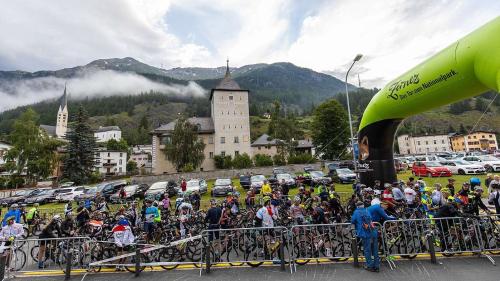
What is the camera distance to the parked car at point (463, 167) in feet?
79.0

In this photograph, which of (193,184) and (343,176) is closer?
(343,176)

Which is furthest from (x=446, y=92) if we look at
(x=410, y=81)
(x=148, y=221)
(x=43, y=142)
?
(x=43, y=142)

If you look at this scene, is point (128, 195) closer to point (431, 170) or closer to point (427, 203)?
point (427, 203)

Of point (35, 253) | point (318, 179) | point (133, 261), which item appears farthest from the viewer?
point (318, 179)

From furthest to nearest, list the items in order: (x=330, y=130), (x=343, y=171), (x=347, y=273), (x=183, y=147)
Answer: (x=330, y=130)
(x=183, y=147)
(x=343, y=171)
(x=347, y=273)

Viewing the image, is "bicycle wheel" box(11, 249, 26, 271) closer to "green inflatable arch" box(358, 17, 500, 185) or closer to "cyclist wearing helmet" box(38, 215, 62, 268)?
"cyclist wearing helmet" box(38, 215, 62, 268)

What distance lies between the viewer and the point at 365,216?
7.30 metres

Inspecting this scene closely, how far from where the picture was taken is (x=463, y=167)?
24547mm

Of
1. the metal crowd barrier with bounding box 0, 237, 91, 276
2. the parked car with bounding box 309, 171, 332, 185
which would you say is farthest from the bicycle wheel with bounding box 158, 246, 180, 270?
the parked car with bounding box 309, 171, 332, 185

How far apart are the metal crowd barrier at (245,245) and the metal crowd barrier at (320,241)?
1.24ft

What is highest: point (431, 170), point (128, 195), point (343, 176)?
point (431, 170)

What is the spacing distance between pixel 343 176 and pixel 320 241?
18363mm

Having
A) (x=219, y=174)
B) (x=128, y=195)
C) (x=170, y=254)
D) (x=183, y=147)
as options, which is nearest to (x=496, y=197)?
(x=170, y=254)

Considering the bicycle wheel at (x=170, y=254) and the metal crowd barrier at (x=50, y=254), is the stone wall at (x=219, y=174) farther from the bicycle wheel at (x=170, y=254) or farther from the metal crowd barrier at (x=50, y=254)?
the bicycle wheel at (x=170, y=254)
